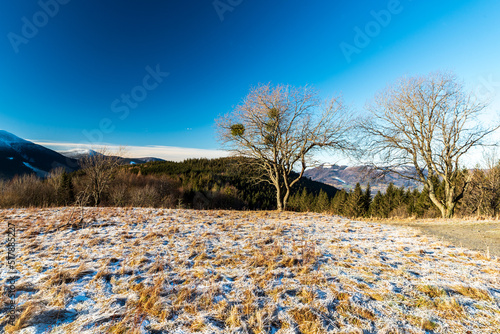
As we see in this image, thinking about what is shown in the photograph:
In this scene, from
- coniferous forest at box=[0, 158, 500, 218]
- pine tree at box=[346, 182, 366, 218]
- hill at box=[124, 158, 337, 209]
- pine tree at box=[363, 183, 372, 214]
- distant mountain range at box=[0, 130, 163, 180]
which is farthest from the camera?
distant mountain range at box=[0, 130, 163, 180]

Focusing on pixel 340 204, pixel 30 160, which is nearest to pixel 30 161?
pixel 30 160

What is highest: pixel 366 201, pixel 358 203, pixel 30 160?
pixel 30 160

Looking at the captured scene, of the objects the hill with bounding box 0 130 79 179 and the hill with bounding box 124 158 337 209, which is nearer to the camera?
the hill with bounding box 124 158 337 209

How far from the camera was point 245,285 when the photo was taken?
12.1 feet

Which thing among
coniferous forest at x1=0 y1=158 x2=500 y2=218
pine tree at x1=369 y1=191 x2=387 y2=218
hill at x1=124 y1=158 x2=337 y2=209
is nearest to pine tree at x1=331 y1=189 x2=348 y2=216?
coniferous forest at x1=0 y1=158 x2=500 y2=218

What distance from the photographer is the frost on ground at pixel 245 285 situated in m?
2.71

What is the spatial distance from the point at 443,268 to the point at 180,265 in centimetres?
604

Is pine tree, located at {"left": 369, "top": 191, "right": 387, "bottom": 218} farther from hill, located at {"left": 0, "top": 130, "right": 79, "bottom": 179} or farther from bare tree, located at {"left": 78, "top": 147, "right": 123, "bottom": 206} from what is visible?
hill, located at {"left": 0, "top": 130, "right": 79, "bottom": 179}

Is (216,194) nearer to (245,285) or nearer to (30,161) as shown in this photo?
(245,285)

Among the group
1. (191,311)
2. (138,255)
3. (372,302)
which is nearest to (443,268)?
(372,302)

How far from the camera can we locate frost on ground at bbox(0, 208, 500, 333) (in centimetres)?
271

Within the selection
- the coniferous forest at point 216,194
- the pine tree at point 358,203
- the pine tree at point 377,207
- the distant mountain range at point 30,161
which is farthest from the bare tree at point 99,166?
the distant mountain range at point 30,161

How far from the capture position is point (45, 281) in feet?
12.0

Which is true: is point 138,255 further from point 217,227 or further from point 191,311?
point 217,227
